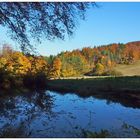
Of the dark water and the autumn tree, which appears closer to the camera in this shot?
the dark water

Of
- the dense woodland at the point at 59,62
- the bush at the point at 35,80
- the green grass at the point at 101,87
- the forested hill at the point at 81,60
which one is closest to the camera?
the forested hill at the point at 81,60

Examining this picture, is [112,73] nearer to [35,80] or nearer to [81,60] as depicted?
[35,80]

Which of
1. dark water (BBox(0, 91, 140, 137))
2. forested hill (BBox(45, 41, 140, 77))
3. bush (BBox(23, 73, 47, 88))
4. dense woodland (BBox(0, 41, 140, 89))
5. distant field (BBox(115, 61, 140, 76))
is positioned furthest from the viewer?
distant field (BBox(115, 61, 140, 76))

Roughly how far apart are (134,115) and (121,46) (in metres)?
10.3

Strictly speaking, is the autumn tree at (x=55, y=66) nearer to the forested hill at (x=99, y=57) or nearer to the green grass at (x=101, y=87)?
the forested hill at (x=99, y=57)

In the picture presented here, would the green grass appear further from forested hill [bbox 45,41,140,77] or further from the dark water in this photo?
the dark water

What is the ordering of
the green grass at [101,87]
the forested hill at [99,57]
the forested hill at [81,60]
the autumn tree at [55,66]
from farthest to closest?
the green grass at [101,87], the forested hill at [99,57], the autumn tree at [55,66], the forested hill at [81,60]

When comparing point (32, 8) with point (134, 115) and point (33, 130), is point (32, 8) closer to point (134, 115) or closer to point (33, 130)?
point (33, 130)

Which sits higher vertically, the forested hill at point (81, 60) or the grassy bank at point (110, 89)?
the forested hill at point (81, 60)

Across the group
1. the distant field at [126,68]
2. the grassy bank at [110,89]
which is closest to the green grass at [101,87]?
the grassy bank at [110,89]

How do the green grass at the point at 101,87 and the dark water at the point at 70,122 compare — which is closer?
the dark water at the point at 70,122

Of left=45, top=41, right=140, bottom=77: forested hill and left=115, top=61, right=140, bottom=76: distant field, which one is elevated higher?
left=45, top=41, right=140, bottom=77: forested hill

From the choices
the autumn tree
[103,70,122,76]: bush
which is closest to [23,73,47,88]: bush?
the autumn tree

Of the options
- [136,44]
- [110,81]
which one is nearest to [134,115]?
[136,44]
